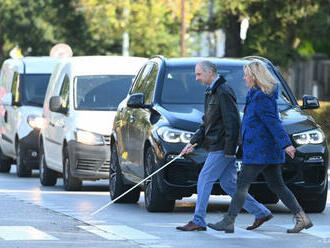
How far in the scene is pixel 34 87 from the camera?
2416 centimetres

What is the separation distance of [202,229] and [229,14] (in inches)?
1266

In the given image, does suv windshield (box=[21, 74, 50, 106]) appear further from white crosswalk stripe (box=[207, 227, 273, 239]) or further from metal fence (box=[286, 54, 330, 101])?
metal fence (box=[286, 54, 330, 101])

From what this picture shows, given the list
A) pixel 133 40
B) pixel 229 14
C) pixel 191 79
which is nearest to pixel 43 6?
pixel 133 40

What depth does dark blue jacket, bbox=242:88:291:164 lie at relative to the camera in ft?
40.3

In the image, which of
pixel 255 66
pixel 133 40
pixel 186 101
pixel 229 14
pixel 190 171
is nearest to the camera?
pixel 255 66

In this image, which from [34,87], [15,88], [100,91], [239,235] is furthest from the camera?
[15,88]

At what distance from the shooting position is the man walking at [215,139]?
12438 mm

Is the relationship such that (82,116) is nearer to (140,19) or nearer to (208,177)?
(208,177)

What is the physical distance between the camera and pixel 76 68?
19.9m

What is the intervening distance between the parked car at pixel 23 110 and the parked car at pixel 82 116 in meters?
1.83

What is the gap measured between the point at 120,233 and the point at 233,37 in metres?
32.7

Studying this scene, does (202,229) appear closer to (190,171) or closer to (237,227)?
(237,227)

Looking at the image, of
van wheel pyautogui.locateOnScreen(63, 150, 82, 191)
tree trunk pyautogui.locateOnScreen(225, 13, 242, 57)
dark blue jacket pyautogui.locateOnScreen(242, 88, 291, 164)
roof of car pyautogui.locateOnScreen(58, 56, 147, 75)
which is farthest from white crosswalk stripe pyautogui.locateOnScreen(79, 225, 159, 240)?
tree trunk pyautogui.locateOnScreen(225, 13, 242, 57)

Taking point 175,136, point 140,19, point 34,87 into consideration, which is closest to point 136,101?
point 175,136
